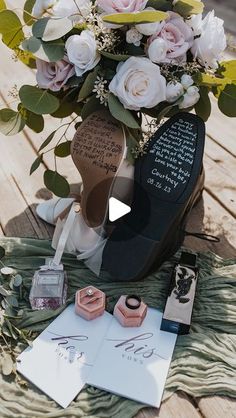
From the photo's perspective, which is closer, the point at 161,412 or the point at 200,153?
the point at 161,412

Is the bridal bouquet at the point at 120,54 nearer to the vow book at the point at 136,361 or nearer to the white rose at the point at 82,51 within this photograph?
the white rose at the point at 82,51

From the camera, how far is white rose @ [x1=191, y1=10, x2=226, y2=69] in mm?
1058

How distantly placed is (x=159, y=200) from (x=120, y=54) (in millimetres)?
341

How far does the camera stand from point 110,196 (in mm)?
1115

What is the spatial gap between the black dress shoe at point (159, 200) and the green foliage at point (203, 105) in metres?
0.05

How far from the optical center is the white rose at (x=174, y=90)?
1.04m

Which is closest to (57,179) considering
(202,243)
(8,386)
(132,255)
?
(132,255)

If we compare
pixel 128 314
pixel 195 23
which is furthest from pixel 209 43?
pixel 128 314

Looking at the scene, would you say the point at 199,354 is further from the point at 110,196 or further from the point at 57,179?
the point at 57,179

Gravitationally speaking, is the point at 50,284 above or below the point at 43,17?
below

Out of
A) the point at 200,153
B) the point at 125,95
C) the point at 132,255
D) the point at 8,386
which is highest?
the point at 125,95

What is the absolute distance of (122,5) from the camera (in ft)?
3.22

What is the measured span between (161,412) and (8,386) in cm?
29
